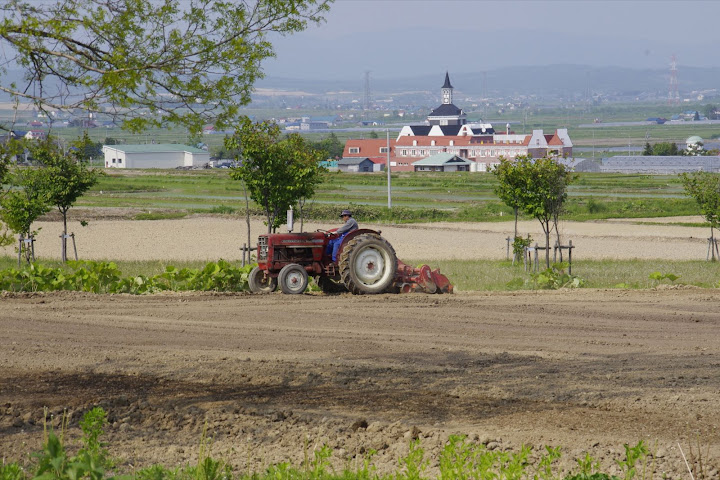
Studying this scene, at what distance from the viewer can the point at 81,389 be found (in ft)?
28.2

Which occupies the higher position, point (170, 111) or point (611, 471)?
point (170, 111)

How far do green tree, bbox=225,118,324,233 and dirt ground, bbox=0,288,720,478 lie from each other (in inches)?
406

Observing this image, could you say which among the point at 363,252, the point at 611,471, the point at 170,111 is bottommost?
the point at 611,471

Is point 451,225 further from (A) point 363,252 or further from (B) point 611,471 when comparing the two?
(B) point 611,471

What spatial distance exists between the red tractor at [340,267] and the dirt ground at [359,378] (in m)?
1.27

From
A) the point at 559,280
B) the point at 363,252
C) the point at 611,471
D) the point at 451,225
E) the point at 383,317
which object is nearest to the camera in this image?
the point at 611,471

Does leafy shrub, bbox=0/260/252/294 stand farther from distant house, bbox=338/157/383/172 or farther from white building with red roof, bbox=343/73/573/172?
distant house, bbox=338/157/383/172

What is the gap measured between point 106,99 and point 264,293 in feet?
29.1

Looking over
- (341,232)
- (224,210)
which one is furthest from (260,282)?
(224,210)

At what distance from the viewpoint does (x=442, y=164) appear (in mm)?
130500

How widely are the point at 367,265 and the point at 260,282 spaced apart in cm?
225

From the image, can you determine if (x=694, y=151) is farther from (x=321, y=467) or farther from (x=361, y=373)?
(x=321, y=467)

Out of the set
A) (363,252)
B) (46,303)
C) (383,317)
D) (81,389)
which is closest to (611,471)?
(81,389)

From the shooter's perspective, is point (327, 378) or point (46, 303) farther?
point (46, 303)
